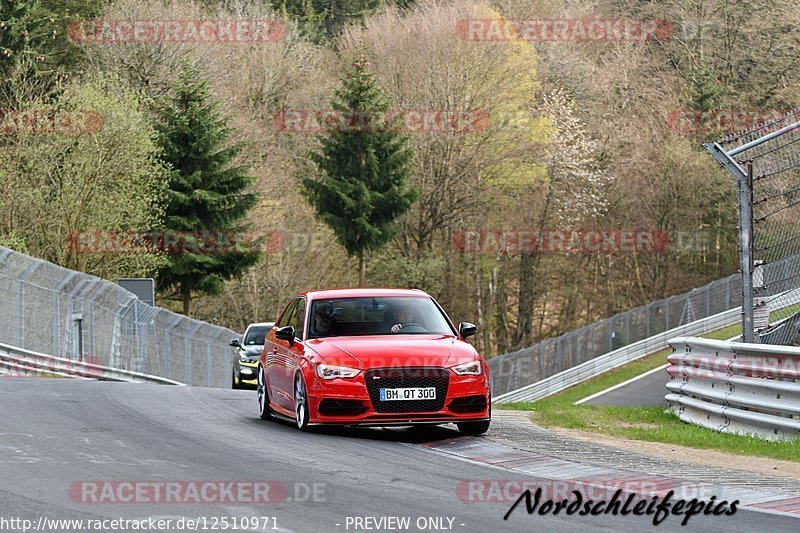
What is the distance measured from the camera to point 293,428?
47.1 feet

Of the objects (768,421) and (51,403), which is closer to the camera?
(768,421)

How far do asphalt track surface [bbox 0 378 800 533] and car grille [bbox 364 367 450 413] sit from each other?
338 mm

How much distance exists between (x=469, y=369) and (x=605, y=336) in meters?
36.3

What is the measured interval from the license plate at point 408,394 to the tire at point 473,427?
2.56 feet

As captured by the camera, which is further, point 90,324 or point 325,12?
point 325,12

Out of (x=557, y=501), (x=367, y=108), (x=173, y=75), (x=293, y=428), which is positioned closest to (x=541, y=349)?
(x=367, y=108)

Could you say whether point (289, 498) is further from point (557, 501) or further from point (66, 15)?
point (66, 15)

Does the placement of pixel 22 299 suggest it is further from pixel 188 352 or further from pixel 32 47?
pixel 32 47

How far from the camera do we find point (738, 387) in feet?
49.9

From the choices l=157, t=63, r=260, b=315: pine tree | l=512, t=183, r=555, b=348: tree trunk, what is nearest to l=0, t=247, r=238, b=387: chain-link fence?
l=157, t=63, r=260, b=315: pine tree

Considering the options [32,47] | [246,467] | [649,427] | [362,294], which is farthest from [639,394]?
[32,47]

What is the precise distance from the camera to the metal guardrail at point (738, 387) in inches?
544

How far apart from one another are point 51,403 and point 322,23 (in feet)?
240

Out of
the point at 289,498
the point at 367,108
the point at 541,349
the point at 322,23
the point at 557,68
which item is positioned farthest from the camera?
the point at 322,23
